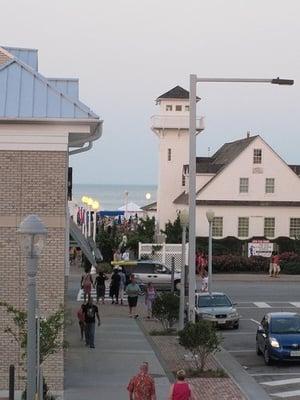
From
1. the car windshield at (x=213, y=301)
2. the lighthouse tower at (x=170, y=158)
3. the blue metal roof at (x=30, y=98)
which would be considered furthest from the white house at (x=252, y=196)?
the blue metal roof at (x=30, y=98)

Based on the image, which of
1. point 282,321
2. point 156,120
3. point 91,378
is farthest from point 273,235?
point 91,378

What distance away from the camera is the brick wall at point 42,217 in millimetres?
18344

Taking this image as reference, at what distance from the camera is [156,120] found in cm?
6334

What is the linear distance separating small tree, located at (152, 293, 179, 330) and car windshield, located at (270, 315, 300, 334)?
4.27 meters

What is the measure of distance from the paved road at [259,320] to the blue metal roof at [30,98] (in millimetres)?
7117

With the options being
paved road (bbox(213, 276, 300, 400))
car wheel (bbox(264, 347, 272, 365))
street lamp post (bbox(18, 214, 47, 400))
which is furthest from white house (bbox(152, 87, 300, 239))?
street lamp post (bbox(18, 214, 47, 400))

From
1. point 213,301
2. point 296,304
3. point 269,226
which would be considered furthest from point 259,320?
point 269,226

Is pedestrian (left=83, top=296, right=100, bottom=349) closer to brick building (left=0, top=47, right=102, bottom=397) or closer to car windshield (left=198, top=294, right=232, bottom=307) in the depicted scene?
brick building (left=0, top=47, right=102, bottom=397)

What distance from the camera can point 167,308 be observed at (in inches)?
1067

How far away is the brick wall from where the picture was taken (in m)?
18.3

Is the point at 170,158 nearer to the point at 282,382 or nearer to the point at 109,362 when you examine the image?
the point at 109,362

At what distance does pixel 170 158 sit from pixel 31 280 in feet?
168

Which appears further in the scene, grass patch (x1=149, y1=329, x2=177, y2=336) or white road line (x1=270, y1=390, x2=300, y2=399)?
grass patch (x1=149, y1=329, x2=177, y2=336)

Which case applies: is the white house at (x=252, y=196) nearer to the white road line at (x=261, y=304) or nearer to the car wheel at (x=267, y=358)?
the white road line at (x=261, y=304)
